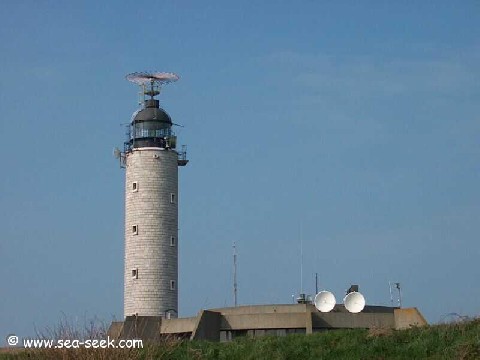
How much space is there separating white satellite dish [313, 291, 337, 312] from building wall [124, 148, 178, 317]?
1207 centimetres

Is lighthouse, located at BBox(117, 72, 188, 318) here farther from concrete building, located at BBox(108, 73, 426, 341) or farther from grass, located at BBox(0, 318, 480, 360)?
grass, located at BBox(0, 318, 480, 360)

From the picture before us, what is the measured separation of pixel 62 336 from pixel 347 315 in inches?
928

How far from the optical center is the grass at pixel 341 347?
2939 cm

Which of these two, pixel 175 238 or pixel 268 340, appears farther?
pixel 175 238

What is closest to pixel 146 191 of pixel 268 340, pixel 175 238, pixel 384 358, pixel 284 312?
pixel 175 238

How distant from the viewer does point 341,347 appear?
3183 cm

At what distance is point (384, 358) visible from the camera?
3023 cm

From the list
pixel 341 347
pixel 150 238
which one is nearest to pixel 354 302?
pixel 150 238

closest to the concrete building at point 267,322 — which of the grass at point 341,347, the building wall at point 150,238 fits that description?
the building wall at point 150,238

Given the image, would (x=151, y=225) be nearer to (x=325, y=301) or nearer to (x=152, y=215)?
(x=152, y=215)

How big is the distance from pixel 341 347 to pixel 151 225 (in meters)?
27.8

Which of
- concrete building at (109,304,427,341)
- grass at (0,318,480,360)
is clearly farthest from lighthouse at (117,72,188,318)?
grass at (0,318,480,360)

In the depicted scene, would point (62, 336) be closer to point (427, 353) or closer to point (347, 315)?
point (427, 353)

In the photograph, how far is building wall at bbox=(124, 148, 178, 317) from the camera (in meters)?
58.0
